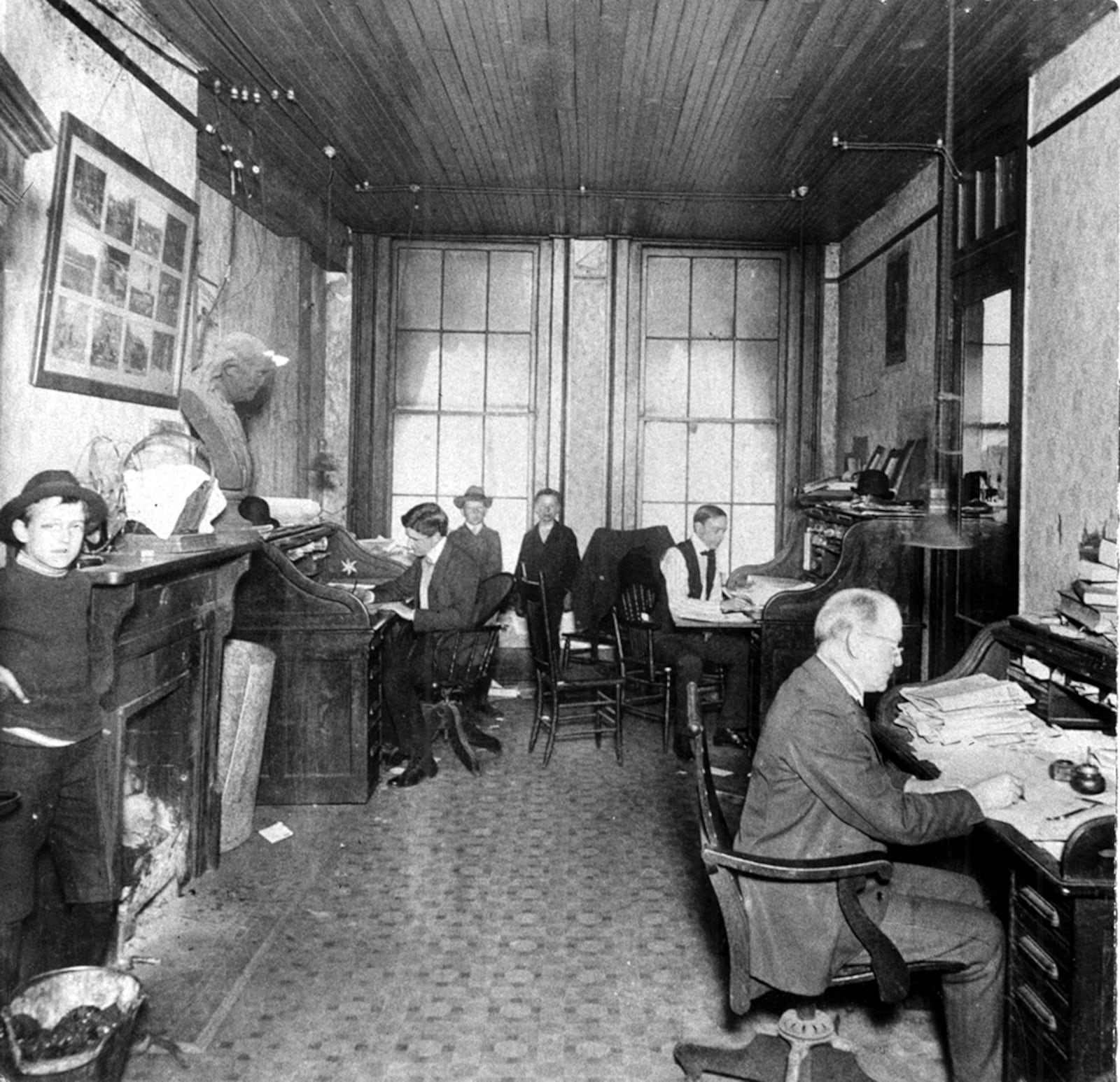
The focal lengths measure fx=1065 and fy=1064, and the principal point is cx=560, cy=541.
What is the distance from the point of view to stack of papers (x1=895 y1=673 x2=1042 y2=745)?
Answer: 11.5 feet

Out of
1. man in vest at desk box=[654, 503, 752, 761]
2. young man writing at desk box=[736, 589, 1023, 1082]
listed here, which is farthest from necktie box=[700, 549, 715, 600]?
young man writing at desk box=[736, 589, 1023, 1082]

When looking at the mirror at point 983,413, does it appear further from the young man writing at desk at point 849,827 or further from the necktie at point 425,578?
the young man writing at desk at point 849,827

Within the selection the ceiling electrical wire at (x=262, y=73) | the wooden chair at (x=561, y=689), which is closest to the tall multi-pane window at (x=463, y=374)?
the ceiling electrical wire at (x=262, y=73)

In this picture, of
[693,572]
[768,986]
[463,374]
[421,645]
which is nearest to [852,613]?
[768,986]

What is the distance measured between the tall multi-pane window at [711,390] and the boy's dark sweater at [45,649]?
6562 millimetres

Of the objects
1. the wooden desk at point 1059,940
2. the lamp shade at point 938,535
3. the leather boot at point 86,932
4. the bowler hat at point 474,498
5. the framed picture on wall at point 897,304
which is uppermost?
the framed picture on wall at point 897,304

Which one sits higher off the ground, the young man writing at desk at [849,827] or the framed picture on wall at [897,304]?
the framed picture on wall at [897,304]

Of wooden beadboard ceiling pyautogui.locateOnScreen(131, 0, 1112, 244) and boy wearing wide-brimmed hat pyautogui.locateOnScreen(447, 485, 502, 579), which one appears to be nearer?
wooden beadboard ceiling pyautogui.locateOnScreen(131, 0, 1112, 244)

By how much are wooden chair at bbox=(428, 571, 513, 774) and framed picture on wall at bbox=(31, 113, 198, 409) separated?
191cm

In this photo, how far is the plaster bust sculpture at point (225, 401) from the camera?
5090mm

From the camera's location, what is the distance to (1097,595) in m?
3.52

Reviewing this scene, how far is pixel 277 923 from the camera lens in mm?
3920

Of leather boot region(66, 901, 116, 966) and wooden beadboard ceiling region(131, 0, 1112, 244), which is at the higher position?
wooden beadboard ceiling region(131, 0, 1112, 244)

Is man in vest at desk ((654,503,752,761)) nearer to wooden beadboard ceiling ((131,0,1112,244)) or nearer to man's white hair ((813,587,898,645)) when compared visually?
wooden beadboard ceiling ((131,0,1112,244))
